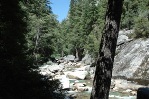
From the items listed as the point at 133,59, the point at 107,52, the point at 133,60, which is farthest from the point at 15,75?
the point at 133,59

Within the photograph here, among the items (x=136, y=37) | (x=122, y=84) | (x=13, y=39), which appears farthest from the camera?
(x=136, y=37)

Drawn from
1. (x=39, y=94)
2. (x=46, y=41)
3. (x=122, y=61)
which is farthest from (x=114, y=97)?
(x=46, y=41)

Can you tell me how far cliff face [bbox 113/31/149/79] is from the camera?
33188 mm

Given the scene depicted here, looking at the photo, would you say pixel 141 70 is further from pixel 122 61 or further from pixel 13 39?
pixel 13 39

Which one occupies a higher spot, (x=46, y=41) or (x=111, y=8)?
(x=46, y=41)

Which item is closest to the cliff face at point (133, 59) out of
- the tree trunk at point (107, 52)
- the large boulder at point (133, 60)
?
the large boulder at point (133, 60)

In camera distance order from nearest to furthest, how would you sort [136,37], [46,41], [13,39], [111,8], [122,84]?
[111,8] → [13,39] → [122,84] → [136,37] → [46,41]

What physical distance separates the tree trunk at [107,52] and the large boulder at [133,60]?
27.0m

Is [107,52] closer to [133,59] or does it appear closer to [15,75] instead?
[15,75]

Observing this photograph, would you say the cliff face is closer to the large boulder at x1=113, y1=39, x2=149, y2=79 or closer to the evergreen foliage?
the large boulder at x1=113, y1=39, x2=149, y2=79

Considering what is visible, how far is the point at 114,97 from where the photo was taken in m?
22.7

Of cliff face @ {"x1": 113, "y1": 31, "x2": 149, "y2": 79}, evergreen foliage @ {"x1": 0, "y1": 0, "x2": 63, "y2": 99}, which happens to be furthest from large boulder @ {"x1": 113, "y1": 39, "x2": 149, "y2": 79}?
evergreen foliage @ {"x1": 0, "y1": 0, "x2": 63, "y2": 99}

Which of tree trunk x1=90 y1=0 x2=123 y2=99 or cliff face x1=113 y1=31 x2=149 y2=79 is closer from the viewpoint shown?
tree trunk x1=90 y1=0 x2=123 y2=99

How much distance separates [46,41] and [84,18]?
24.5 m
